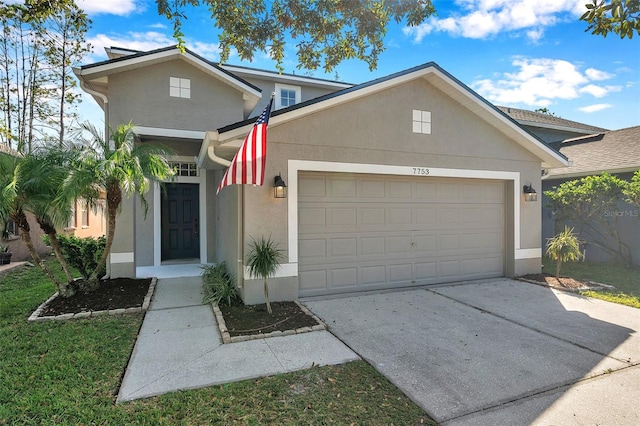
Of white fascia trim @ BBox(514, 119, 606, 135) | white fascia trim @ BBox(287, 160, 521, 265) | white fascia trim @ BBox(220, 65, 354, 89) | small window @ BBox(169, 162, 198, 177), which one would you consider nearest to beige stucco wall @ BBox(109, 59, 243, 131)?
small window @ BBox(169, 162, 198, 177)

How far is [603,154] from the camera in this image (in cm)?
1204

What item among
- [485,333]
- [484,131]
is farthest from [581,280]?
[485,333]

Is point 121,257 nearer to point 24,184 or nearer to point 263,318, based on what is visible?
point 24,184

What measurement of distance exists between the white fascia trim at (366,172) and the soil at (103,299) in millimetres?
3019

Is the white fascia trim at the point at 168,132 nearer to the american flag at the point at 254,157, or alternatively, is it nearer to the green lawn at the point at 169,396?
the american flag at the point at 254,157

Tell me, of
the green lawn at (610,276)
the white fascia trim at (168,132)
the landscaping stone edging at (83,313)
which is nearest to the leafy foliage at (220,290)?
the landscaping stone edging at (83,313)

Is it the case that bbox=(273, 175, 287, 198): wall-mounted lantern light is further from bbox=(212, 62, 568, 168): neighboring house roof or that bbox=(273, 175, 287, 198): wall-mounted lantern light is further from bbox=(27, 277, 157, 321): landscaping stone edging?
bbox=(27, 277, 157, 321): landscaping stone edging

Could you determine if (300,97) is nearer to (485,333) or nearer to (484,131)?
(484,131)

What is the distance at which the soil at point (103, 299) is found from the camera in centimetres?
586

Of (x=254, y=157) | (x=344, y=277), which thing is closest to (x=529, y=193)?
(x=344, y=277)

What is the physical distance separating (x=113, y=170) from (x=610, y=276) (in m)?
11.7

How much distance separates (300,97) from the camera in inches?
587

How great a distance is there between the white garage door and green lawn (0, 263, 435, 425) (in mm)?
3060

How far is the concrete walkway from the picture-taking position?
3605 mm
